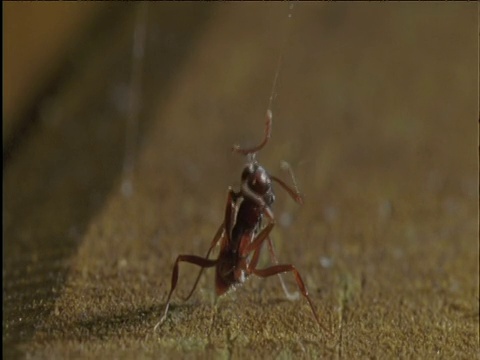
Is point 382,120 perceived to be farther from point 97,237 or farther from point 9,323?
point 9,323

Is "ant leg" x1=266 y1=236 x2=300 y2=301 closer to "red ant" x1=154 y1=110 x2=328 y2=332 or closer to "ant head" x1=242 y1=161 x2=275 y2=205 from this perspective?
"red ant" x1=154 y1=110 x2=328 y2=332

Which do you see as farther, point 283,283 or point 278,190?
point 278,190

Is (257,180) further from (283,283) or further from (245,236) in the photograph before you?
(283,283)

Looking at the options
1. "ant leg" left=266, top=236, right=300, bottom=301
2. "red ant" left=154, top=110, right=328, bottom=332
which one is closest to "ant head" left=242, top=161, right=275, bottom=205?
"red ant" left=154, top=110, right=328, bottom=332

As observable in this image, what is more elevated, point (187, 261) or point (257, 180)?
point (257, 180)

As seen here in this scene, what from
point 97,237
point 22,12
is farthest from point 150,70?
point 97,237

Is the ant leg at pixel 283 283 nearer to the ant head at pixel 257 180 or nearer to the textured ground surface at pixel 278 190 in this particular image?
the textured ground surface at pixel 278 190

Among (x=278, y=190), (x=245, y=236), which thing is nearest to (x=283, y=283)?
(x=245, y=236)

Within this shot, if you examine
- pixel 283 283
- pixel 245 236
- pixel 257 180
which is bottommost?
pixel 283 283
